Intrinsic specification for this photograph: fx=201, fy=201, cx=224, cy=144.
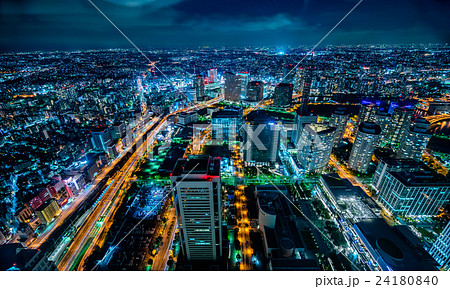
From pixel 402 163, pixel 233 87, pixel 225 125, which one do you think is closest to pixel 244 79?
pixel 233 87

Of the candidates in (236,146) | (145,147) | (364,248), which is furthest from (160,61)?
(364,248)

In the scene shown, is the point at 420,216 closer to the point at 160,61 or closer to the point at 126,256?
the point at 126,256

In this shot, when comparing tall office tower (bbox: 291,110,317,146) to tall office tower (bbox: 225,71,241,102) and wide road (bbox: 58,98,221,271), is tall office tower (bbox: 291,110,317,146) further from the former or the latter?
tall office tower (bbox: 225,71,241,102)

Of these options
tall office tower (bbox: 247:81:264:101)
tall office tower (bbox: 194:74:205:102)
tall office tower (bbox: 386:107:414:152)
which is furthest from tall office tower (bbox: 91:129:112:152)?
tall office tower (bbox: 386:107:414:152)

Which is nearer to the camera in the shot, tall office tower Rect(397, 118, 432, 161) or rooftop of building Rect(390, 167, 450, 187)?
rooftop of building Rect(390, 167, 450, 187)

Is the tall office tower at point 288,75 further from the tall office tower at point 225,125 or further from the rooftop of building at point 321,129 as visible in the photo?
the rooftop of building at point 321,129

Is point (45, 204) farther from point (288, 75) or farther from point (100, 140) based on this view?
point (288, 75)
